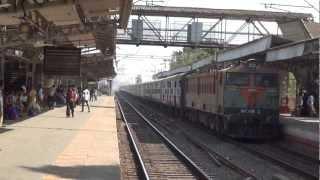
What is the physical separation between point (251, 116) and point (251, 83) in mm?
1225

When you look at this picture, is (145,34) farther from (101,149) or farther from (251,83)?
(101,149)

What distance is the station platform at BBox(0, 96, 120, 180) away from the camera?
12.5 meters

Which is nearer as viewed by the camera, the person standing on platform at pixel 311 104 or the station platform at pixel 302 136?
the station platform at pixel 302 136

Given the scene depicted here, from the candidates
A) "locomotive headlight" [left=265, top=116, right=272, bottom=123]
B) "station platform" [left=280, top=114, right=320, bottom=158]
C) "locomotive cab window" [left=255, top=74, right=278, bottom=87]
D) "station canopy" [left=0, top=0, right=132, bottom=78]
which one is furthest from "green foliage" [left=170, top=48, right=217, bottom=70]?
"station canopy" [left=0, top=0, right=132, bottom=78]

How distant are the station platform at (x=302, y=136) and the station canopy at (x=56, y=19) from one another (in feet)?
21.8

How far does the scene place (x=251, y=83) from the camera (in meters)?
24.8

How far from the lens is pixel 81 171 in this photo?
13172mm

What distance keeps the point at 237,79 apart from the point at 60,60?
651 cm

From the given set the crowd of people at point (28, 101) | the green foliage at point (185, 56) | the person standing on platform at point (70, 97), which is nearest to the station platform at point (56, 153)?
the crowd of people at point (28, 101)

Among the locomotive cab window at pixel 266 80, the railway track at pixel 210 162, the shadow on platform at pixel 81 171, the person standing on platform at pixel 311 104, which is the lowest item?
the railway track at pixel 210 162

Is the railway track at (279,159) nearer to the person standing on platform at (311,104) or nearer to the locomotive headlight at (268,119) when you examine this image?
the locomotive headlight at (268,119)

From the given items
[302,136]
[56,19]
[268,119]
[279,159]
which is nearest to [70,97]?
[268,119]

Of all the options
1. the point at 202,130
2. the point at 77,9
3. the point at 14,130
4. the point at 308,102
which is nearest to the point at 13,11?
the point at 77,9

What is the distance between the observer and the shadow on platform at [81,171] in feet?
40.7
